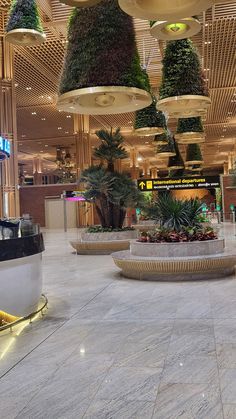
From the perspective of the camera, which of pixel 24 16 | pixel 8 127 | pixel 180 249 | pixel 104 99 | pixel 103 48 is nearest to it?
pixel 103 48

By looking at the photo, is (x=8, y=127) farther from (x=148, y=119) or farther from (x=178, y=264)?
(x=178, y=264)

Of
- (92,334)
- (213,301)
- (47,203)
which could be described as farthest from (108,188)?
(47,203)

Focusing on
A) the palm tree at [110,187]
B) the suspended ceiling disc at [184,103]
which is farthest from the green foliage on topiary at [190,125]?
the suspended ceiling disc at [184,103]

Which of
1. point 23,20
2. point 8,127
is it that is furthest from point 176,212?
point 8,127

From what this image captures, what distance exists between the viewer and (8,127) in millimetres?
16734

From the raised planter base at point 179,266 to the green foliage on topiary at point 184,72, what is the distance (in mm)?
3312

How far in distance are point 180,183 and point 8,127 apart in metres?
10.1

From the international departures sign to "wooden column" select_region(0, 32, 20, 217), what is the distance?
7987mm

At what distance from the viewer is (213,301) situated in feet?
18.1

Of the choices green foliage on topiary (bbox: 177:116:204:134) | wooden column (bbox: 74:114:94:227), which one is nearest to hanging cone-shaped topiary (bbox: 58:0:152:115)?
green foliage on topiary (bbox: 177:116:204:134)

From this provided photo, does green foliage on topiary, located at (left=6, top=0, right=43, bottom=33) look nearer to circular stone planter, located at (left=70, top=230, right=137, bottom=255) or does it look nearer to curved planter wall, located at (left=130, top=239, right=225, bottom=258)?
curved planter wall, located at (left=130, top=239, right=225, bottom=258)

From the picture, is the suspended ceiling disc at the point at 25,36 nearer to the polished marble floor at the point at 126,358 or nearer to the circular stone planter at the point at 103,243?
the polished marble floor at the point at 126,358

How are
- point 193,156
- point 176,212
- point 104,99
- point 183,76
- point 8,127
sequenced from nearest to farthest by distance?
point 104,99 → point 176,212 → point 183,76 → point 8,127 → point 193,156

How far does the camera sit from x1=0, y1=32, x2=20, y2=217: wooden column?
16.3 m
